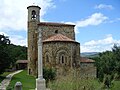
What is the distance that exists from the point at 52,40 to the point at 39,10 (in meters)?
8.22


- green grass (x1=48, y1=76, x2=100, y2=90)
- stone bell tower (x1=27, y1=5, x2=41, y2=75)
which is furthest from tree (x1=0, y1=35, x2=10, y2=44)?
green grass (x1=48, y1=76, x2=100, y2=90)

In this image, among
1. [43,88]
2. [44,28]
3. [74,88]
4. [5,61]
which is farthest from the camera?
[44,28]

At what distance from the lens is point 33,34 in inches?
1587

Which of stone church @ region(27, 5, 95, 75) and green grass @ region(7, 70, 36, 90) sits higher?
stone church @ region(27, 5, 95, 75)

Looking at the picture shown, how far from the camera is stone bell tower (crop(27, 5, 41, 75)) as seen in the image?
40312mm

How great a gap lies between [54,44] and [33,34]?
6.83m

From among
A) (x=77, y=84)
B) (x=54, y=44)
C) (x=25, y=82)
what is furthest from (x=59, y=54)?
(x=77, y=84)

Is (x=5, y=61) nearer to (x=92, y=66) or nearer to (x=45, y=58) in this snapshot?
(x=45, y=58)

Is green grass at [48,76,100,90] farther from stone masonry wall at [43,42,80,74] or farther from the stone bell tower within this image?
the stone bell tower

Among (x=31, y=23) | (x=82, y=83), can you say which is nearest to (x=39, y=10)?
(x=31, y=23)

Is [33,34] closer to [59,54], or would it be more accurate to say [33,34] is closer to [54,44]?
[54,44]

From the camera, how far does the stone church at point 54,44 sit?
34.6 meters

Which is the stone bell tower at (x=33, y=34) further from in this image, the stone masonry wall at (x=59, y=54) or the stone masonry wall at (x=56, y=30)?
the stone masonry wall at (x=59, y=54)

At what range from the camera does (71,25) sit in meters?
A: 39.8
